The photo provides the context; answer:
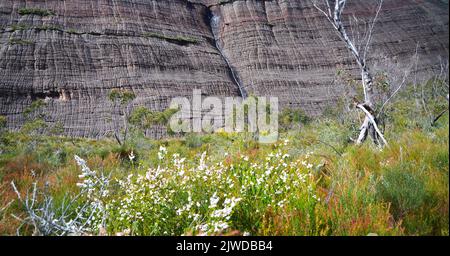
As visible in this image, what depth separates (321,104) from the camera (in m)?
31.5

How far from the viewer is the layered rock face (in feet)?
91.4

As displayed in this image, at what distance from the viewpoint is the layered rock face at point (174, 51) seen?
27.9 meters

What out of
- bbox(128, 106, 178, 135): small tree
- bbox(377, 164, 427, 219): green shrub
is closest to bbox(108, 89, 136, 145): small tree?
bbox(128, 106, 178, 135): small tree

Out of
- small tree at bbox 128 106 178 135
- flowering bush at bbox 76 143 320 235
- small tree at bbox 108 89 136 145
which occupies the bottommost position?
small tree at bbox 128 106 178 135

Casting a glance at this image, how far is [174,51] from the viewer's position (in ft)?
114

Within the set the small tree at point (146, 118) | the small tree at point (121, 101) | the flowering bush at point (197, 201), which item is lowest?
the small tree at point (146, 118)

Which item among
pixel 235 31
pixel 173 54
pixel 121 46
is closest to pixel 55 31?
pixel 121 46

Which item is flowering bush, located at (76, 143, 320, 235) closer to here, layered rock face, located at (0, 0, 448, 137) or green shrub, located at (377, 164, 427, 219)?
green shrub, located at (377, 164, 427, 219)

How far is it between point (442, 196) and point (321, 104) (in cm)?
3010

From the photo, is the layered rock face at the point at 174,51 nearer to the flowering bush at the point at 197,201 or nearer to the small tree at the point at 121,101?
the small tree at the point at 121,101

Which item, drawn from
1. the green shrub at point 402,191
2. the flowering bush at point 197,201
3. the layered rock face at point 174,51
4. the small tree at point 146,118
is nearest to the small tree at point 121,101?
the layered rock face at point 174,51

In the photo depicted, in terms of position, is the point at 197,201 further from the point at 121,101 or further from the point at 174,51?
the point at 174,51

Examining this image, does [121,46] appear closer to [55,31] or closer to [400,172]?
[55,31]
